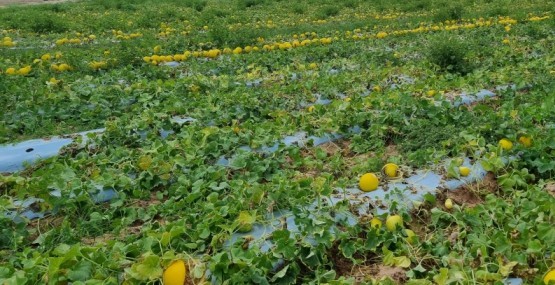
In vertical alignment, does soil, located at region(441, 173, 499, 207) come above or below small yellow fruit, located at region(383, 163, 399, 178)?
below

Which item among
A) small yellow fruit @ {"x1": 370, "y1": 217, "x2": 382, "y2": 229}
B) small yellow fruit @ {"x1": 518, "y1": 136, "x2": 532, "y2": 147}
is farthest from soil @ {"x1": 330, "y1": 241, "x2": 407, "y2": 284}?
small yellow fruit @ {"x1": 518, "y1": 136, "x2": 532, "y2": 147}

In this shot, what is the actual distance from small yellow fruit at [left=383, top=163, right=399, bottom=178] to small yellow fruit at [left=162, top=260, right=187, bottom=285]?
1942 mm

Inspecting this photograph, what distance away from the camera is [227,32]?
10.6 m

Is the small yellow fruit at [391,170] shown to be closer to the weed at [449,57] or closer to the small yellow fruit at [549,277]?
the small yellow fruit at [549,277]

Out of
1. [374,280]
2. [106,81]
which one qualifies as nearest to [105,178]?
[374,280]

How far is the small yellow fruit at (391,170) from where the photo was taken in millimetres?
4117

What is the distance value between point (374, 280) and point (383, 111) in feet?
9.16

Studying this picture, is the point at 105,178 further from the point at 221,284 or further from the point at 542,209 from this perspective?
the point at 542,209

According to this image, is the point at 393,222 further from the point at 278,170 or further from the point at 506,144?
the point at 506,144

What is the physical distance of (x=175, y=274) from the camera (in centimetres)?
273

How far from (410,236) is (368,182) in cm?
75

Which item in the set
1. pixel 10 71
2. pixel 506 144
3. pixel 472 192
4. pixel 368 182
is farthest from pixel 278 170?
pixel 10 71

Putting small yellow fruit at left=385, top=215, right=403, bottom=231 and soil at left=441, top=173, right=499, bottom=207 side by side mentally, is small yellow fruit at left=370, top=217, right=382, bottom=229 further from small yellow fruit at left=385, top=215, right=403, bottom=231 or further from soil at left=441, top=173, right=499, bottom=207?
soil at left=441, top=173, right=499, bottom=207

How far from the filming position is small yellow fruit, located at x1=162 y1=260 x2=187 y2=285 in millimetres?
2719
